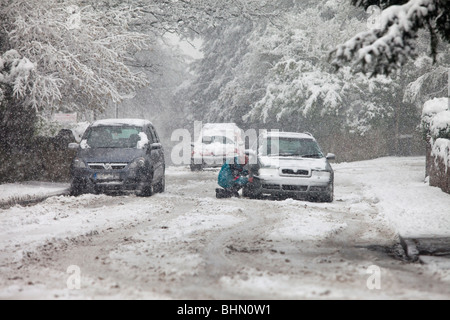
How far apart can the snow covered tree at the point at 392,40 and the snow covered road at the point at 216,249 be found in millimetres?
2245

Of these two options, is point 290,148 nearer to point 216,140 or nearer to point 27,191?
point 27,191

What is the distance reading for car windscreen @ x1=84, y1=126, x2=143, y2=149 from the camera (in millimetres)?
16984

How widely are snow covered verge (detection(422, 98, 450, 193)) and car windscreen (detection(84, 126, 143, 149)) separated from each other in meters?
7.47

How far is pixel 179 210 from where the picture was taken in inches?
528

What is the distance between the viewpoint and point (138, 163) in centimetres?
1616

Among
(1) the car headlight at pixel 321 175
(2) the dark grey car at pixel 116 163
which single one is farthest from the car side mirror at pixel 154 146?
(1) the car headlight at pixel 321 175

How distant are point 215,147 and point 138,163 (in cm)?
1071

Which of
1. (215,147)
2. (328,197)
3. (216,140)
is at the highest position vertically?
(216,140)

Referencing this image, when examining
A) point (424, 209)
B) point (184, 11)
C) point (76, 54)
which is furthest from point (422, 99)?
point (424, 209)

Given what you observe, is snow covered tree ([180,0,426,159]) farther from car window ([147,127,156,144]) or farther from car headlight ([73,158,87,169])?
car headlight ([73,158,87,169])

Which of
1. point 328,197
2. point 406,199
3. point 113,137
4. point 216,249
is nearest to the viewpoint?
point 216,249

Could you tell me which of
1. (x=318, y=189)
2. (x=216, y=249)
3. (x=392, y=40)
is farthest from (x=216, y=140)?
(x=392, y=40)

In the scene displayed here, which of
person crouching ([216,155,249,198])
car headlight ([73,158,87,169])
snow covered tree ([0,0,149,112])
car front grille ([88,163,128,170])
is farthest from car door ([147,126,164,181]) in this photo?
snow covered tree ([0,0,149,112])
